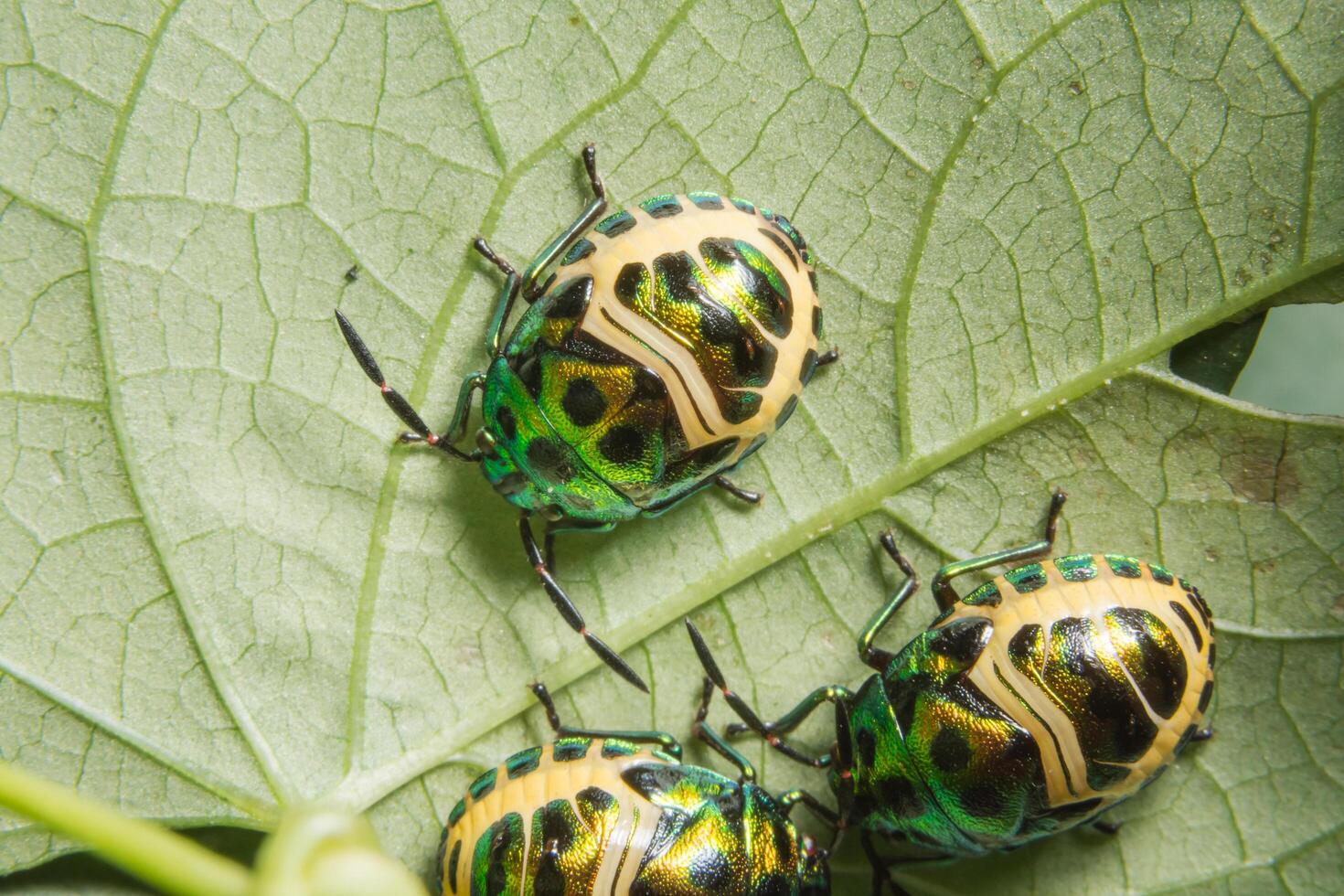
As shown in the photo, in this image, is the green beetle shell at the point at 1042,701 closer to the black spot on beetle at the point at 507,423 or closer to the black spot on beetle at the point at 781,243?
the black spot on beetle at the point at 781,243

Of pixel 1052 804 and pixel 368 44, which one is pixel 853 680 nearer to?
pixel 1052 804

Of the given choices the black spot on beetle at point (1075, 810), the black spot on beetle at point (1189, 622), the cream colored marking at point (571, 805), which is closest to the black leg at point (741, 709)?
the cream colored marking at point (571, 805)

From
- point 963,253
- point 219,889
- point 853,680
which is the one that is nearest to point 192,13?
point 963,253

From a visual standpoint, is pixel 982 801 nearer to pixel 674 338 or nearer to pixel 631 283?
pixel 674 338

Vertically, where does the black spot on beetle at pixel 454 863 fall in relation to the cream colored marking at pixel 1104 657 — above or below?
above

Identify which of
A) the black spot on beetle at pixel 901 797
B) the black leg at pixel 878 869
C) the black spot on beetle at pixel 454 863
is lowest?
the black leg at pixel 878 869

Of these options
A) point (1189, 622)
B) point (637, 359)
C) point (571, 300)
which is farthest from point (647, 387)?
point (1189, 622)

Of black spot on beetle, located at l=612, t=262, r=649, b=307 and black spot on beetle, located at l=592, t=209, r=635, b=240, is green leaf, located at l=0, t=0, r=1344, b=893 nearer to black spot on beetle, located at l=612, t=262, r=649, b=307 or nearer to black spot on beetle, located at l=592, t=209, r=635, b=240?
black spot on beetle, located at l=592, t=209, r=635, b=240
